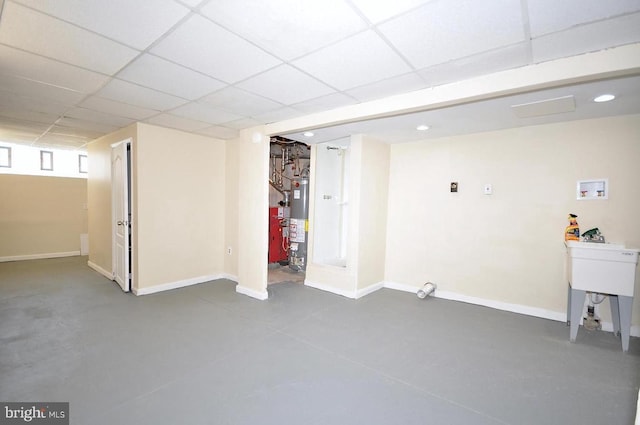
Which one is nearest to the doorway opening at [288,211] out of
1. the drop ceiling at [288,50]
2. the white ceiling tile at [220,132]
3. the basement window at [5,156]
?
the white ceiling tile at [220,132]

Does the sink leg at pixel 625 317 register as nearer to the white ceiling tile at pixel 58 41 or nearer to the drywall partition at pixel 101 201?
the white ceiling tile at pixel 58 41

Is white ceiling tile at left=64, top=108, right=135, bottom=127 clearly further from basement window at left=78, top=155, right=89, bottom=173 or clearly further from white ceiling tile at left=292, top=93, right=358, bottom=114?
basement window at left=78, top=155, right=89, bottom=173

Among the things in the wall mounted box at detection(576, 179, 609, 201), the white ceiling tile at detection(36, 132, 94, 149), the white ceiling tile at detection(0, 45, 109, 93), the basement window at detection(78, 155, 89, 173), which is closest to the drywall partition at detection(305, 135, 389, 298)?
the wall mounted box at detection(576, 179, 609, 201)

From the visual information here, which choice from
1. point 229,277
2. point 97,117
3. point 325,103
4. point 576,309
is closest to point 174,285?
point 229,277

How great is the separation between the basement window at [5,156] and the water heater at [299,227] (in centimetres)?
629

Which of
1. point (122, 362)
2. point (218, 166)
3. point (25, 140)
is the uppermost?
point (25, 140)

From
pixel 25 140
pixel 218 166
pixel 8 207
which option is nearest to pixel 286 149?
pixel 218 166

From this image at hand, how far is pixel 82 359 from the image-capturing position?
2.45m

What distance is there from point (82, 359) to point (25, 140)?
5.26m

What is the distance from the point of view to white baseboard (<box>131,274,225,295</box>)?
13.6ft

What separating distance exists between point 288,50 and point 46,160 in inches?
309

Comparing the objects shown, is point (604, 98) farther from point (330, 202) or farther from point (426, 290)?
point (330, 202)

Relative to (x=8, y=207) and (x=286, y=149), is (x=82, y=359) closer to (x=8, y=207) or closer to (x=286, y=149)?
(x=286, y=149)

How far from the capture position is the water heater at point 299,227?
18.7ft
